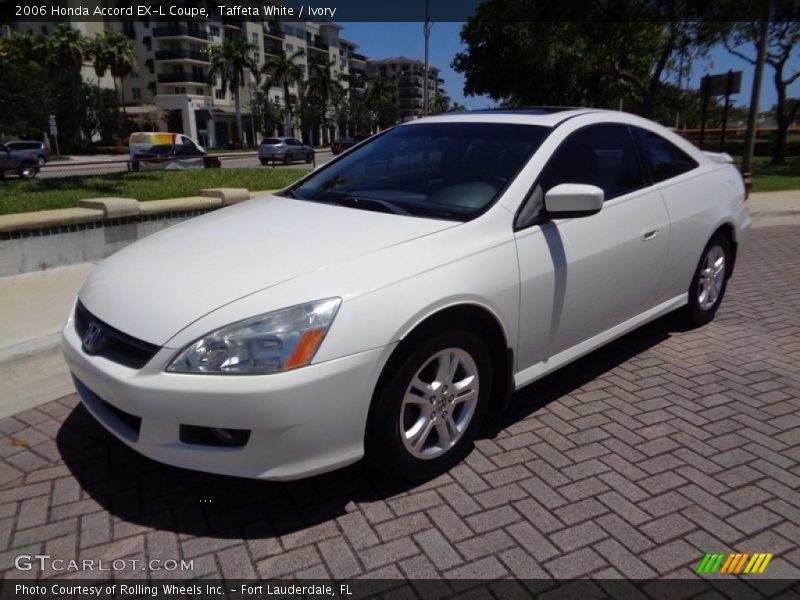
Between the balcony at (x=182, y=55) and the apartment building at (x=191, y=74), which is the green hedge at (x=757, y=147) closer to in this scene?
the apartment building at (x=191, y=74)

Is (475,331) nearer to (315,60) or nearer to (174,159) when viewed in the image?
(174,159)

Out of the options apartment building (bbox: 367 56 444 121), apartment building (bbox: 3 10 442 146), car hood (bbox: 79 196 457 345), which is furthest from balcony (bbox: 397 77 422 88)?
car hood (bbox: 79 196 457 345)

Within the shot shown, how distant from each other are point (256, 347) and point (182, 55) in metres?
76.9

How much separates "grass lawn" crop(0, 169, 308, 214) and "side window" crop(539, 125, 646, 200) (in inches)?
234

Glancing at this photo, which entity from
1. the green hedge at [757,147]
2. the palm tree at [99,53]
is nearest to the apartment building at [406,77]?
the palm tree at [99,53]

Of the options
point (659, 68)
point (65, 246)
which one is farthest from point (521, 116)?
point (659, 68)

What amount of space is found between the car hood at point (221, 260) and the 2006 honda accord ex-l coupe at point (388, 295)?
12 mm

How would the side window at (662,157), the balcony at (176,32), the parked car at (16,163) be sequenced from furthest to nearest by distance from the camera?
the balcony at (176,32)
the parked car at (16,163)
the side window at (662,157)

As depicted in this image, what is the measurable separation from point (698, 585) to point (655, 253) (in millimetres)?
2168

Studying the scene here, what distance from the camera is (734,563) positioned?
235 cm

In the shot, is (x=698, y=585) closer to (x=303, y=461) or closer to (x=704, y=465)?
(x=704, y=465)

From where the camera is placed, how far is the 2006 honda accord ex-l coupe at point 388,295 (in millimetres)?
2338

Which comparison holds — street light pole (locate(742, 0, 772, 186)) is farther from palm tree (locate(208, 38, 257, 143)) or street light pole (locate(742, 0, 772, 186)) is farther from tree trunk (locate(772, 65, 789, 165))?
palm tree (locate(208, 38, 257, 143))

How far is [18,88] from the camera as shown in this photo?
3738cm
